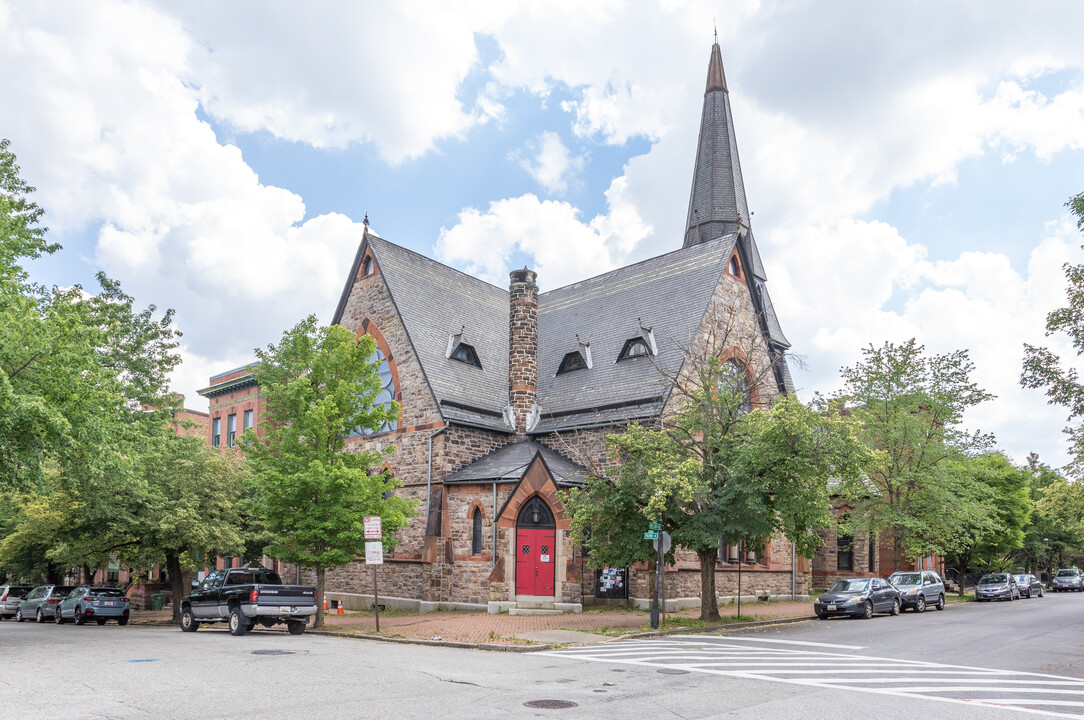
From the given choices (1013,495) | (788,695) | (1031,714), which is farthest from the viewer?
(1013,495)

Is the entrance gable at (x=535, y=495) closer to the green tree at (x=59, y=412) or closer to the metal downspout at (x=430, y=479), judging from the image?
the metal downspout at (x=430, y=479)

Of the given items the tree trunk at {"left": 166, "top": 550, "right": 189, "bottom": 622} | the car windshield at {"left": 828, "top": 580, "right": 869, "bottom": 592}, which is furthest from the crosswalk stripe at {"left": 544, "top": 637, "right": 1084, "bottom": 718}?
the tree trunk at {"left": 166, "top": 550, "right": 189, "bottom": 622}

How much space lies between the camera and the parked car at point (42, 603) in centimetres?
3158

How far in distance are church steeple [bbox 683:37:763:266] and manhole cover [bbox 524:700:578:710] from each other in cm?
3639

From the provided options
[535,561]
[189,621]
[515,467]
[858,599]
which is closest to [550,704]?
[189,621]

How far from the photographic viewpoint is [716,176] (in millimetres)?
45312

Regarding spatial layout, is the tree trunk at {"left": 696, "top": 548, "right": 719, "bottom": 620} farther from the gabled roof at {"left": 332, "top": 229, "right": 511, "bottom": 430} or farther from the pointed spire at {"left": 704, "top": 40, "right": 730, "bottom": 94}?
the pointed spire at {"left": 704, "top": 40, "right": 730, "bottom": 94}

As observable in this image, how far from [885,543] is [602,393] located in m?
20.8

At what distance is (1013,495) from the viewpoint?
47.0 metres

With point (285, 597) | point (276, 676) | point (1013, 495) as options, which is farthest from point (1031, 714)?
point (1013, 495)

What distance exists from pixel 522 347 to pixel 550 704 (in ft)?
72.7

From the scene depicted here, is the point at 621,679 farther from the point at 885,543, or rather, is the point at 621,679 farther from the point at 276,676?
the point at 885,543

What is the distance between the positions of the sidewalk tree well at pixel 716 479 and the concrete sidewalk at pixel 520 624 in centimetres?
179

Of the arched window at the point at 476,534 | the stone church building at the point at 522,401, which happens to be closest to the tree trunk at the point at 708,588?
the stone church building at the point at 522,401
